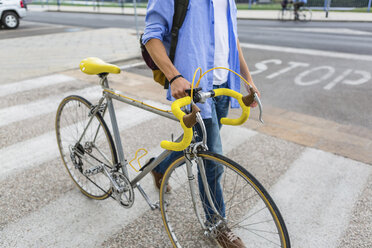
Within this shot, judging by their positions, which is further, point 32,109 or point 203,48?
point 32,109

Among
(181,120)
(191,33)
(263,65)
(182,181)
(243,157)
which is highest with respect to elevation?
(191,33)

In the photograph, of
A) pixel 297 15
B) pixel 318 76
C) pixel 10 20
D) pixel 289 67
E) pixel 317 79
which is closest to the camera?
pixel 317 79

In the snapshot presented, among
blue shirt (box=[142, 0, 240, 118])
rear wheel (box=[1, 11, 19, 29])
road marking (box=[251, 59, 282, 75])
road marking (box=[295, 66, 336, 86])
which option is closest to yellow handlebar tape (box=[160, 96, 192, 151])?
blue shirt (box=[142, 0, 240, 118])

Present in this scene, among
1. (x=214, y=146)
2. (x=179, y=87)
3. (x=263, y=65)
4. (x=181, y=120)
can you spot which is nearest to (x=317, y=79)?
(x=263, y=65)

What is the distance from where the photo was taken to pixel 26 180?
329 cm

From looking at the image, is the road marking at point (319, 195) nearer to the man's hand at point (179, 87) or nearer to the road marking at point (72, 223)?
the road marking at point (72, 223)

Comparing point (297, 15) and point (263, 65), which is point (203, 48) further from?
point (297, 15)

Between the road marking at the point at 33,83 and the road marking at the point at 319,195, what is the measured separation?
506 cm

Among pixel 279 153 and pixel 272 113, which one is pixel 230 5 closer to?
pixel 279 153

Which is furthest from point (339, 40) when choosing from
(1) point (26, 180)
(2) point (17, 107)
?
(1) point (26, 180)

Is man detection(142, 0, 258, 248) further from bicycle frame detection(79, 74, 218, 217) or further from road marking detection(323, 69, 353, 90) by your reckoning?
road marking detection(323, 69, 353, 90)

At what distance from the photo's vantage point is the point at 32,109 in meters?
5.13

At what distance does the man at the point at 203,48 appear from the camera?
1.89 metres

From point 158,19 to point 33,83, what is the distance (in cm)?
538
